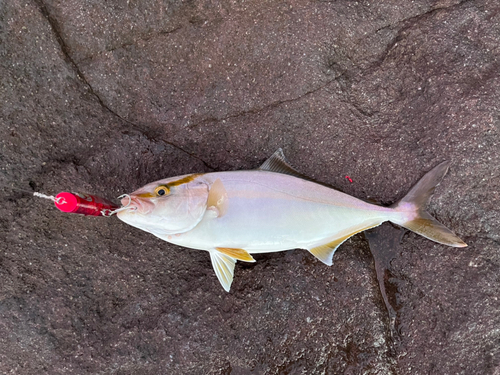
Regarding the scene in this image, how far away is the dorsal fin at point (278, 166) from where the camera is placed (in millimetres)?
2166

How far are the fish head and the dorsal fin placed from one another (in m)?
0.42

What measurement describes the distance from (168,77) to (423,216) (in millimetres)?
1943

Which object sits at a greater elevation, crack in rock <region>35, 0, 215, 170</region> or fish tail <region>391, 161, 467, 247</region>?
crack in rock <region>35, 0, 215, 170</region>

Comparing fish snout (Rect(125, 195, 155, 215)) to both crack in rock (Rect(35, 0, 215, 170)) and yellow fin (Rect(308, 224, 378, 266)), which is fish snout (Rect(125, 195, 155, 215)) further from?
yellow fin (Rect(308, 224, 378, 266))

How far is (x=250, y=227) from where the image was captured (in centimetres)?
204

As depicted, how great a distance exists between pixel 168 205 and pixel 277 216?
0.66 meters

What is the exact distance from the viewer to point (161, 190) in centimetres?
194

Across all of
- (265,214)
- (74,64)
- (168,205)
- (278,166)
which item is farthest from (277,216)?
(74,64)

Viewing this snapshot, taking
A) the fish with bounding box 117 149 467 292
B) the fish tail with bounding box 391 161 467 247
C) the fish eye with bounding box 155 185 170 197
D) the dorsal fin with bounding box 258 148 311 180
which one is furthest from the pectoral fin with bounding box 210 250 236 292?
the fish tail with bounding box 391 161 467 247

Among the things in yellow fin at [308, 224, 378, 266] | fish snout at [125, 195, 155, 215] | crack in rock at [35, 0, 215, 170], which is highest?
crack in rock at [35, 0, 215, 170]

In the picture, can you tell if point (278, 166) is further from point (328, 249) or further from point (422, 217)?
point (422, 217)

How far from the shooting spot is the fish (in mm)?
1970

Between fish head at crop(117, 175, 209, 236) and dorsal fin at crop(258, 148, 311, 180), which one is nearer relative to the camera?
fish head at crop(117, 175, 209, 236)

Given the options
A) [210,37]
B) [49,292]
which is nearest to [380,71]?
[210,37]
